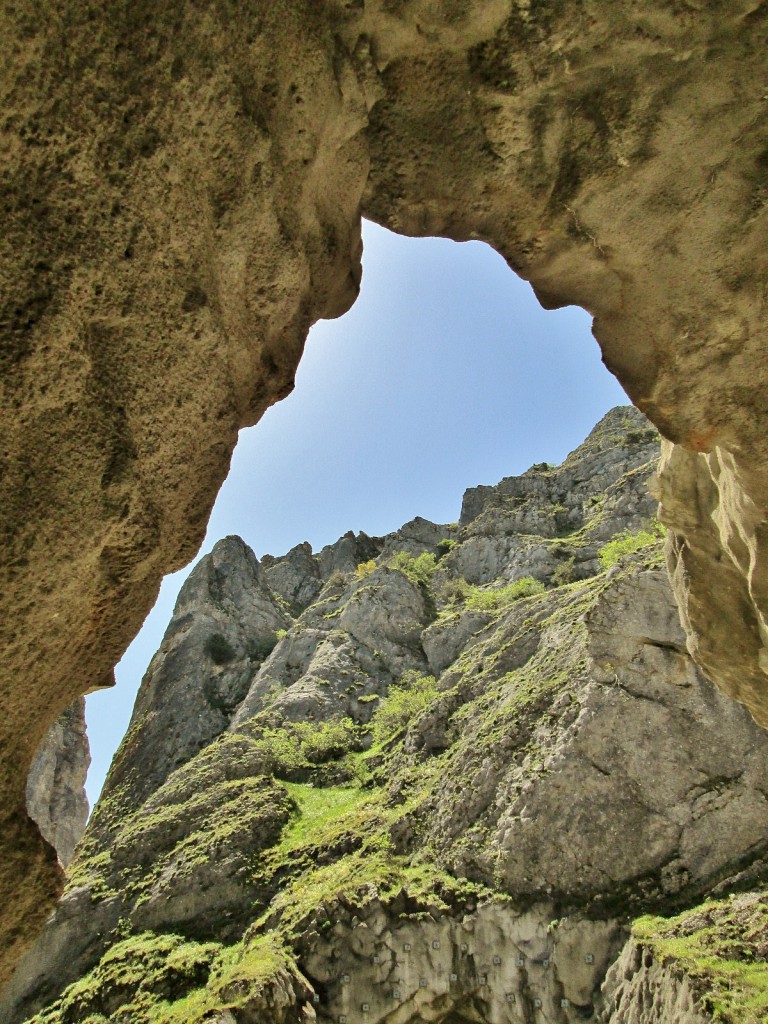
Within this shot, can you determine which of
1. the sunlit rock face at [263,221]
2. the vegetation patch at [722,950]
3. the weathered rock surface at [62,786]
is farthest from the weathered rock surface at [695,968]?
the weathered rock surface at [62,786]

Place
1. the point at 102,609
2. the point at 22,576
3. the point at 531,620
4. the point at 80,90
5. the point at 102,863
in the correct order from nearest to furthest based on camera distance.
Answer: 1. the point at 80,90
2. the point at 22,576
3. the point at 102,609
4. the point at 102,863
5. the point at 531,620

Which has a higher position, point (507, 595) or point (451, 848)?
point (507, 595)

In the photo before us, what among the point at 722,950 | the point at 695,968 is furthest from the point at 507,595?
the point at 695,968

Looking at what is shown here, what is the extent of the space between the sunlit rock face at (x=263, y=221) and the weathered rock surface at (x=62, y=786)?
5353cm

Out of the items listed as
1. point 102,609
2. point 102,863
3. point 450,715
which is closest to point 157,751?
point 102,863

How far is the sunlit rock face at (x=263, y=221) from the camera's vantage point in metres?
3.67

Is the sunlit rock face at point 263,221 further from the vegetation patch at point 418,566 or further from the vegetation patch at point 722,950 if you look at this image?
the vegetation patch at point 418,566

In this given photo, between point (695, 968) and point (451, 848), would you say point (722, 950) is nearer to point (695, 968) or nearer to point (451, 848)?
point (695, 968)

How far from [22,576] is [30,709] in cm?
Result: 117

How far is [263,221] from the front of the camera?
4820 mm

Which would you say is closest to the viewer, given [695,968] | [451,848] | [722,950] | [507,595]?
[695,968]

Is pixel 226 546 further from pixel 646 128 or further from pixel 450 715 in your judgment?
pixel 646 128

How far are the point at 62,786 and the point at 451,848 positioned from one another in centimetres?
4665

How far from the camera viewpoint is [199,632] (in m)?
51.5
